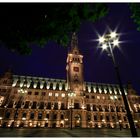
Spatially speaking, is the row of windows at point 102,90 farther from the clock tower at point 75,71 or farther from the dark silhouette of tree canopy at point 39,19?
the dark silhouette of tree canopy at point 39,19

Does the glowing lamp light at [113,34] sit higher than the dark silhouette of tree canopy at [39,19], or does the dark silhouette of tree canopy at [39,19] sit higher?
the glowing lamp light at [113,34]

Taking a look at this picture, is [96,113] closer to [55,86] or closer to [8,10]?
[55,86]

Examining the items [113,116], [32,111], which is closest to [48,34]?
[32,111]

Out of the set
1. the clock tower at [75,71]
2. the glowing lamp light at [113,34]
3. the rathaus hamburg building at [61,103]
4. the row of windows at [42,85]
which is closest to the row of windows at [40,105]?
the rathaus hamburg building at [61,103]

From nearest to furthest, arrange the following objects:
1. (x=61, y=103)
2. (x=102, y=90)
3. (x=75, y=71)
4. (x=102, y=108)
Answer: (x=61, y=103)
(x=102, y=108)
(x=75, y=71)
(x=102, y=90)

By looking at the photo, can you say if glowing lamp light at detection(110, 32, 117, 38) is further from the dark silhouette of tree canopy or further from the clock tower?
the clock tower

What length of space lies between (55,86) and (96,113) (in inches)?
809

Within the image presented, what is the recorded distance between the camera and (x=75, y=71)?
61.4 m

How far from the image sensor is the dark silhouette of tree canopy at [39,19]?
7.14 metres

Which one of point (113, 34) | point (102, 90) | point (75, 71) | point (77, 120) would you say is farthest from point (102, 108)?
point (113, 34)

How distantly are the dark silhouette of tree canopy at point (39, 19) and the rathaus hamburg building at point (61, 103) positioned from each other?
116 ft

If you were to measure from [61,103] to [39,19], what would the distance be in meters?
51.5

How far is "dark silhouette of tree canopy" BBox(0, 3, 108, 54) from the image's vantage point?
7.14 m

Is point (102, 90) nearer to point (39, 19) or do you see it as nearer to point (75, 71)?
point (75, 71)
